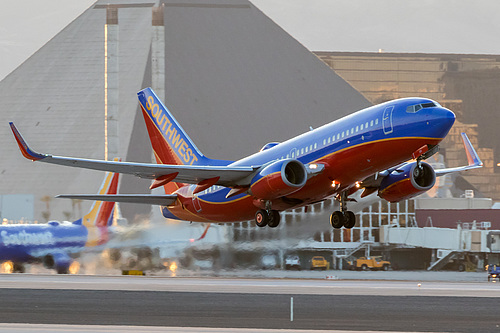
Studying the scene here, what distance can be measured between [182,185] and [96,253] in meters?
44.2

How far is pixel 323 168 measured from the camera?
4966 centimetres

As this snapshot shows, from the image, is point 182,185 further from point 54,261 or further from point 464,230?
point 464,230

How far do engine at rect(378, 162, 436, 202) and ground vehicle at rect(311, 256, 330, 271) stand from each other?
208 feet

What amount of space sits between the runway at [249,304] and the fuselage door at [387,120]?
20.2 m

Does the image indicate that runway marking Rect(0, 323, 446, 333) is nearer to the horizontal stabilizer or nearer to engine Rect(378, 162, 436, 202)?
the horizontal stabilizer

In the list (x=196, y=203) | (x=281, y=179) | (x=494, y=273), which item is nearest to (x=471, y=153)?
(x=281, y=179)

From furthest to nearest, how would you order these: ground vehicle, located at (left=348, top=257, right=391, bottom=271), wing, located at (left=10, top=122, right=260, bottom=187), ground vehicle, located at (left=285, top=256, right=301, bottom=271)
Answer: ground vehicle, located at (left=348, top=257, right=391, bottom=271) < ground vehicle, located at (left=285, top=256, right=301, bottom=271) < wing, located at (left=10, top=122, right=260, bottom=187)

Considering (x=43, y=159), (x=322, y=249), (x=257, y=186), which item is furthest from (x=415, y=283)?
(x=43, y=159)

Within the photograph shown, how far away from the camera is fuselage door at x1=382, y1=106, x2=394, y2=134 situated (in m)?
47.2

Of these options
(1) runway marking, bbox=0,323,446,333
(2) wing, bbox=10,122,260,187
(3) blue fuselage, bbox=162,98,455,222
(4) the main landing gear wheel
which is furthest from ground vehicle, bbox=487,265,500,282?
(2) wing, bbox=10,122,260,187

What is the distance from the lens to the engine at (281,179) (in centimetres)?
4959

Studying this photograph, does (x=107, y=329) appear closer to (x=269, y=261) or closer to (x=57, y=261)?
(x=269, y=261)

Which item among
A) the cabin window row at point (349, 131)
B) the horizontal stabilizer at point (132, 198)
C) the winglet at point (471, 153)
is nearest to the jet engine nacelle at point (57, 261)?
the horizontal stabilizer at point (132, 198)

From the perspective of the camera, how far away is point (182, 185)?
2472 inches
